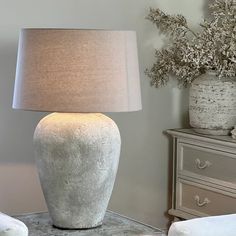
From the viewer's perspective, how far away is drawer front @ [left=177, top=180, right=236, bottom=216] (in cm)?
283

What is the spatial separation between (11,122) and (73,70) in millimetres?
A: 682

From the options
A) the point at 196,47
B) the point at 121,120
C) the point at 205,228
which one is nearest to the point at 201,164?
the point at 121,120

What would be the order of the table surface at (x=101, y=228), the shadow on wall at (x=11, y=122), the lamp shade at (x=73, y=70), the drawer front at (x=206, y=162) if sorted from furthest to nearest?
the drawer front at (x=206, y=162) < the shadow on wall at (x=11, y=122) < the table surface at (x=101, y=228) < the lamp shade at (x=73, y=70)

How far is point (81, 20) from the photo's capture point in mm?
2826

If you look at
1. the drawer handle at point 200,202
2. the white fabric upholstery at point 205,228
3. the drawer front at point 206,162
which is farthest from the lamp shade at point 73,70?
the drawer handle at point 200,202

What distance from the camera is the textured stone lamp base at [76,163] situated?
2189mm

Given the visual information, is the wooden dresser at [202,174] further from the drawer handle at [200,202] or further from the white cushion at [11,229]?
the white cushion at [11,229]

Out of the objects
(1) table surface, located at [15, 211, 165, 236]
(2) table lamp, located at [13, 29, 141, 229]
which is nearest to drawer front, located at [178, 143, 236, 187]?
(1) table surface, located at [15, 211, 165, 236]

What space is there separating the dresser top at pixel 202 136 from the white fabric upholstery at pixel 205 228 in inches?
48.2

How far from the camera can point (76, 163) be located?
220 centimetres

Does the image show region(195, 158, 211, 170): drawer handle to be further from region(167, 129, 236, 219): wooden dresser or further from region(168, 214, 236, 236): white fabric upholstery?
region(168, 214, 236, 236): white fabric upholstery

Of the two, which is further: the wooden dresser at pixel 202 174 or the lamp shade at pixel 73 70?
the wooden dresser at pixel 202 174

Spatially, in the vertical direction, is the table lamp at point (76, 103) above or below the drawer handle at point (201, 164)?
above

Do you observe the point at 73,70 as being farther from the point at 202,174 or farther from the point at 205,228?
the point at 202,174
